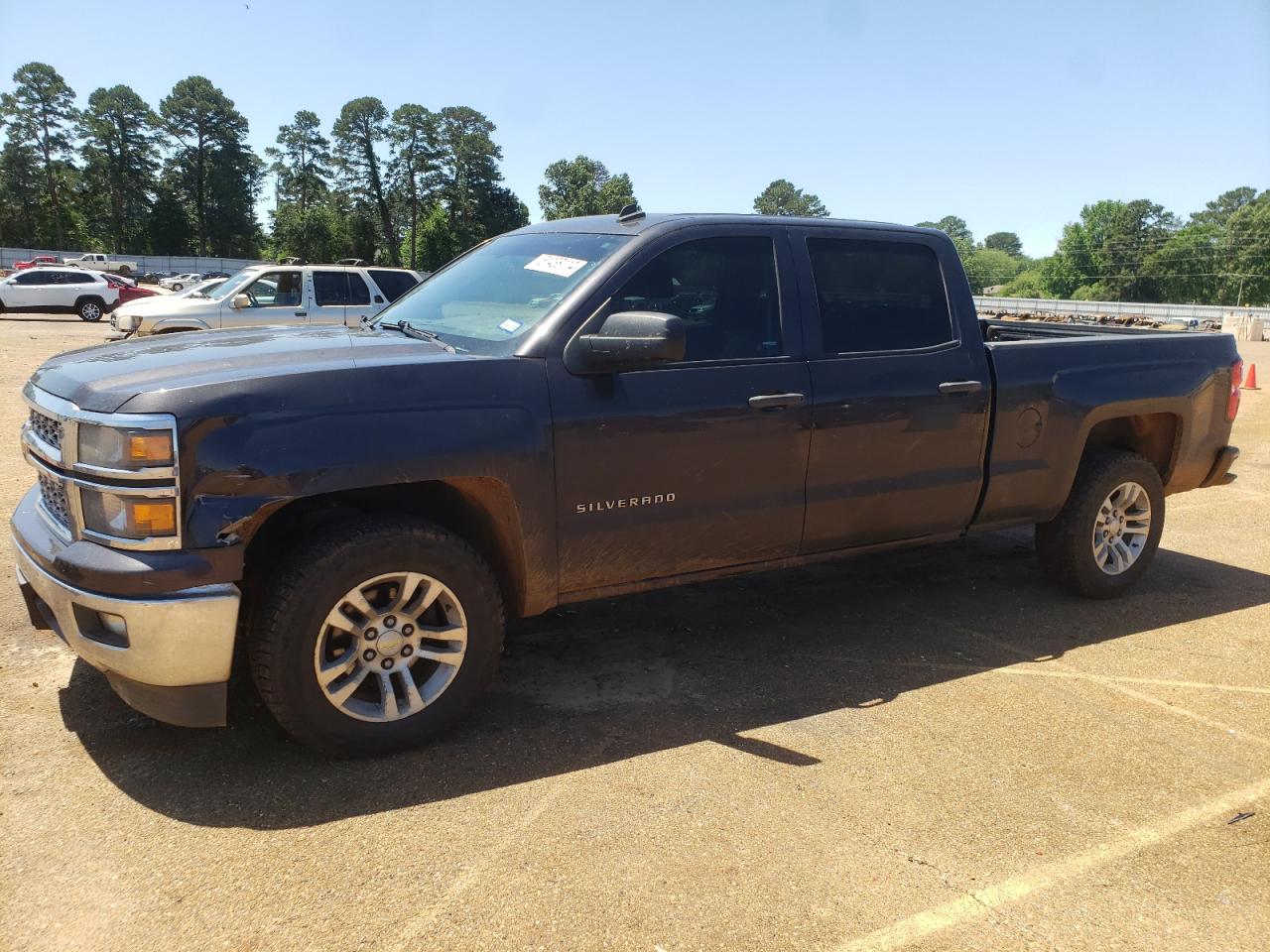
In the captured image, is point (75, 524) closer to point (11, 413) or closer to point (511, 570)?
point (511, 570)

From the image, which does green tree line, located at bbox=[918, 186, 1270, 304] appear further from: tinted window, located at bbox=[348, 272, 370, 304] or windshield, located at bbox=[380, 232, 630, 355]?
windshield, located at bbox=[380, 232, 630, 355]

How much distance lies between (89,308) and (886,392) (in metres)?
31.2

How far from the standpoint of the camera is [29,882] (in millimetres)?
2604

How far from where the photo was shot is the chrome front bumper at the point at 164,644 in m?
2.87

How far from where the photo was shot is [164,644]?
2887 millimetres

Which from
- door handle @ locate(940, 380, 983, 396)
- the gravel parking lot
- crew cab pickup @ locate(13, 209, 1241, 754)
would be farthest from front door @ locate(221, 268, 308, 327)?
door handle @ locate(940, 380, 983, 396)

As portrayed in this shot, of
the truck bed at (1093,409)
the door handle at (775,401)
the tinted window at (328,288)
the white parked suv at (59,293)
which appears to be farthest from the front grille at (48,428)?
the white parked suv at (59,293)

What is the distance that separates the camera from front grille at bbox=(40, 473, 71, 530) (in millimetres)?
3118

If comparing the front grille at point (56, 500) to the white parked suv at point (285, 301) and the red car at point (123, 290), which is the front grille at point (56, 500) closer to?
the white parked suv at point (285, 301)

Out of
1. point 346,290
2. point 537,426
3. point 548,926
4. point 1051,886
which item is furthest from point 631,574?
point 346,290

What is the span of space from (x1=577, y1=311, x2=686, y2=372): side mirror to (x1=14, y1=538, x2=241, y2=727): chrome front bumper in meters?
1.48

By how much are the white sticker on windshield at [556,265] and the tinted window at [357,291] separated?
11248 mm

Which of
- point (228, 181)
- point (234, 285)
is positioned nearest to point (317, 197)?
point (228, 181)

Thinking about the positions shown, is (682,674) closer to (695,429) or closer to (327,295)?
(695,429)
